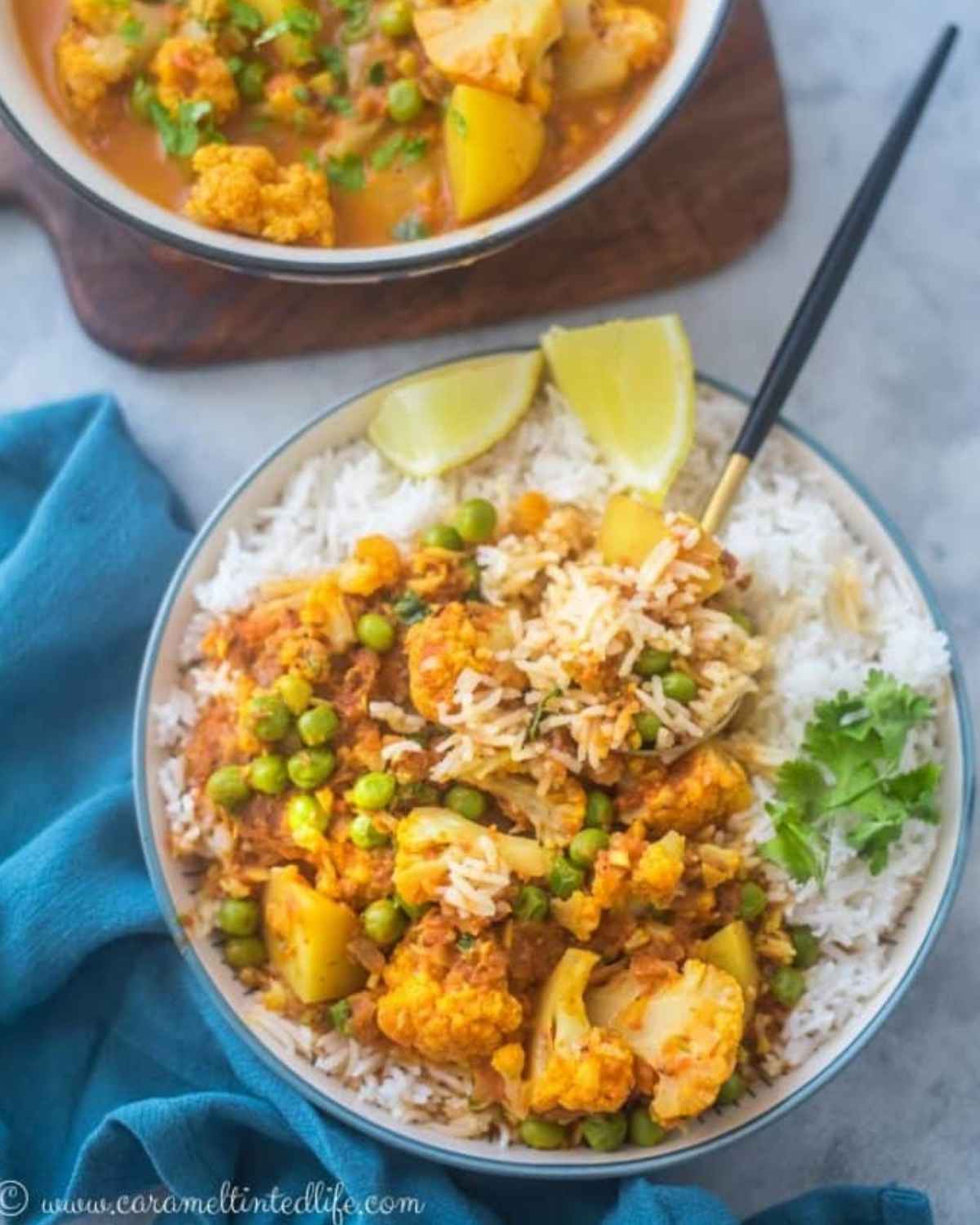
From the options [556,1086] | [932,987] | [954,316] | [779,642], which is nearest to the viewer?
[556,1086]

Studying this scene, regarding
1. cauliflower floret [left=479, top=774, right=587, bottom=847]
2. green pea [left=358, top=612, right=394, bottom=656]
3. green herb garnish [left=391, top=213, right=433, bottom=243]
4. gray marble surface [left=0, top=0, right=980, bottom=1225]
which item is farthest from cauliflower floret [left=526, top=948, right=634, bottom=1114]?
green herb garnish [left=391, top=213, right=433, bottom=243]

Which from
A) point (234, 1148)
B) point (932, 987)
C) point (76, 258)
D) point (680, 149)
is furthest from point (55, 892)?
point (680, 149)

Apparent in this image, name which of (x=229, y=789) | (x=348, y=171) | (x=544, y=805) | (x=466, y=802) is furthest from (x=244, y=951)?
(x=348, y=171)

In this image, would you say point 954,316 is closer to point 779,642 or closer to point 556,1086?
point 779,642

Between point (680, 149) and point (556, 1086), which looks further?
point (680, 149)

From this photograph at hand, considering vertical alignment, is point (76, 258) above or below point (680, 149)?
above

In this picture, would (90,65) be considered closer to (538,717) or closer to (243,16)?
(243,16)

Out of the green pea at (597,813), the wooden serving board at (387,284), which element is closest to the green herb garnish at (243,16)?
the wooden serving board at (387,284)
